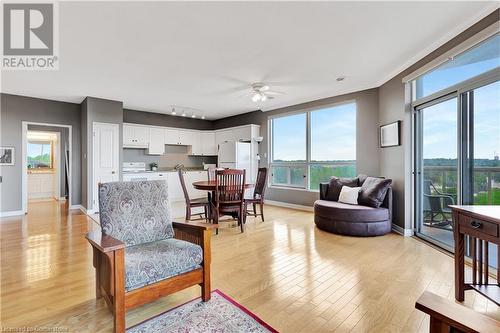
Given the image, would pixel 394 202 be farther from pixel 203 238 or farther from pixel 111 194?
pixel 111 194

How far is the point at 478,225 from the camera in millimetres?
1780

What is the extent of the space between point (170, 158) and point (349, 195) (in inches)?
211

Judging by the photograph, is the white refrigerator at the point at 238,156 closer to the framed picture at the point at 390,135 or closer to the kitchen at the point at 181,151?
the kitchen at the point at 181,151

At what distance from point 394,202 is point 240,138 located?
4138 mm

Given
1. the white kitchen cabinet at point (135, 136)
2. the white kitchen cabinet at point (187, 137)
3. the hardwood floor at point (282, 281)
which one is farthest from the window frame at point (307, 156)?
the white kitchen cabinet at point (135, 136)

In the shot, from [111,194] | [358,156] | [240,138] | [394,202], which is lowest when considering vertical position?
[394,202]

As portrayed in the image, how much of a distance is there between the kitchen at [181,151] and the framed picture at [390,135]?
120 inches

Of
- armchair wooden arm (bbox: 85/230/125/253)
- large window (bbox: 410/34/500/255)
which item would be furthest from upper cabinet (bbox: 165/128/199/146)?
large window (bbox: 410/34/500/255)

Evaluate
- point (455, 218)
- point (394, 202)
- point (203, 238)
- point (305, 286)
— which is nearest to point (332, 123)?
point (394, 202)

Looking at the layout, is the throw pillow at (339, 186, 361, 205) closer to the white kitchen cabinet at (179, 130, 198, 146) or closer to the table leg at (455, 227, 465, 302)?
the table leg at (455, 227, 465, 302)

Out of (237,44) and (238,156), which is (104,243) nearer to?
(237,44)

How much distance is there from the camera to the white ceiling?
2.27 metres

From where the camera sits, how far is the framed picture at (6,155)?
4926mm

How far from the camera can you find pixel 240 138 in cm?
686
